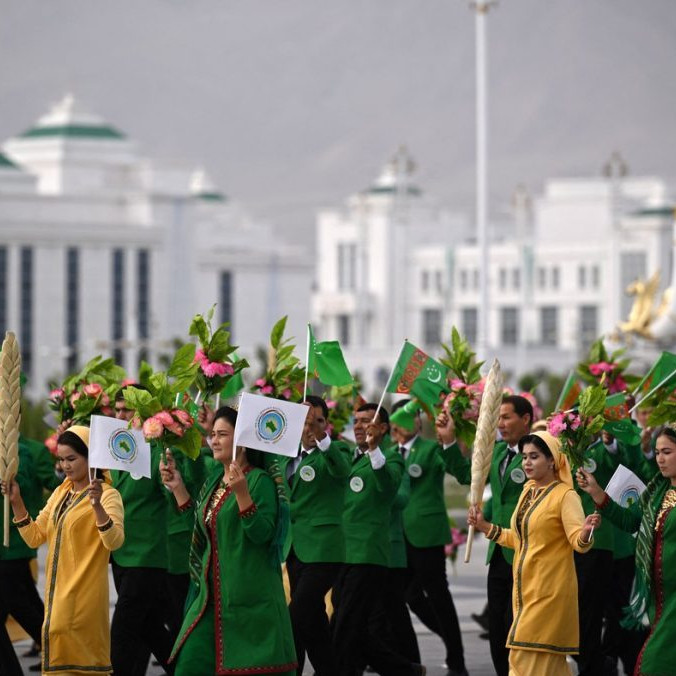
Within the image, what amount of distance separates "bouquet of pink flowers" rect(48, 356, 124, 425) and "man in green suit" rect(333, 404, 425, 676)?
135cm

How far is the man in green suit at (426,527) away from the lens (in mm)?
11852

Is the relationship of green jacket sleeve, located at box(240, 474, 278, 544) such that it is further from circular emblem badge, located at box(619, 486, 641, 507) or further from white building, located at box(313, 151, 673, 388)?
white building, located at box(313, 151, 673, 388)

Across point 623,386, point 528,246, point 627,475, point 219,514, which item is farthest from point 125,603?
point 528,246

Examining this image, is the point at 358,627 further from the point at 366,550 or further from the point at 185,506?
the point at 185,506

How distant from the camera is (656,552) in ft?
29.2

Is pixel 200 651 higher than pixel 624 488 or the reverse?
the reverse

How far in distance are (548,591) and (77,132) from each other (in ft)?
288

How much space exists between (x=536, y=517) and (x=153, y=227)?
80.7 m

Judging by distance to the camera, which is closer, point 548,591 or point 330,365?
point 548,591

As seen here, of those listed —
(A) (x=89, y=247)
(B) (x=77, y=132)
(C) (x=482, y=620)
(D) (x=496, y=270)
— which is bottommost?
(C) (x=482, y=620)

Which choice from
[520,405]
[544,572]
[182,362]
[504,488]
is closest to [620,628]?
[504,488]

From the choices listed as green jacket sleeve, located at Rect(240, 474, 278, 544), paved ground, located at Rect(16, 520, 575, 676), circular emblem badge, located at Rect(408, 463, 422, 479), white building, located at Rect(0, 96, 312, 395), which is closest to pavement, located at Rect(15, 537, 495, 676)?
paved ground, located at Rect(16, 520, 575, 676)

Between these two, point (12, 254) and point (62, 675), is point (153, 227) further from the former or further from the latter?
point (62, 675)

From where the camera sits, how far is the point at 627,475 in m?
9.48
